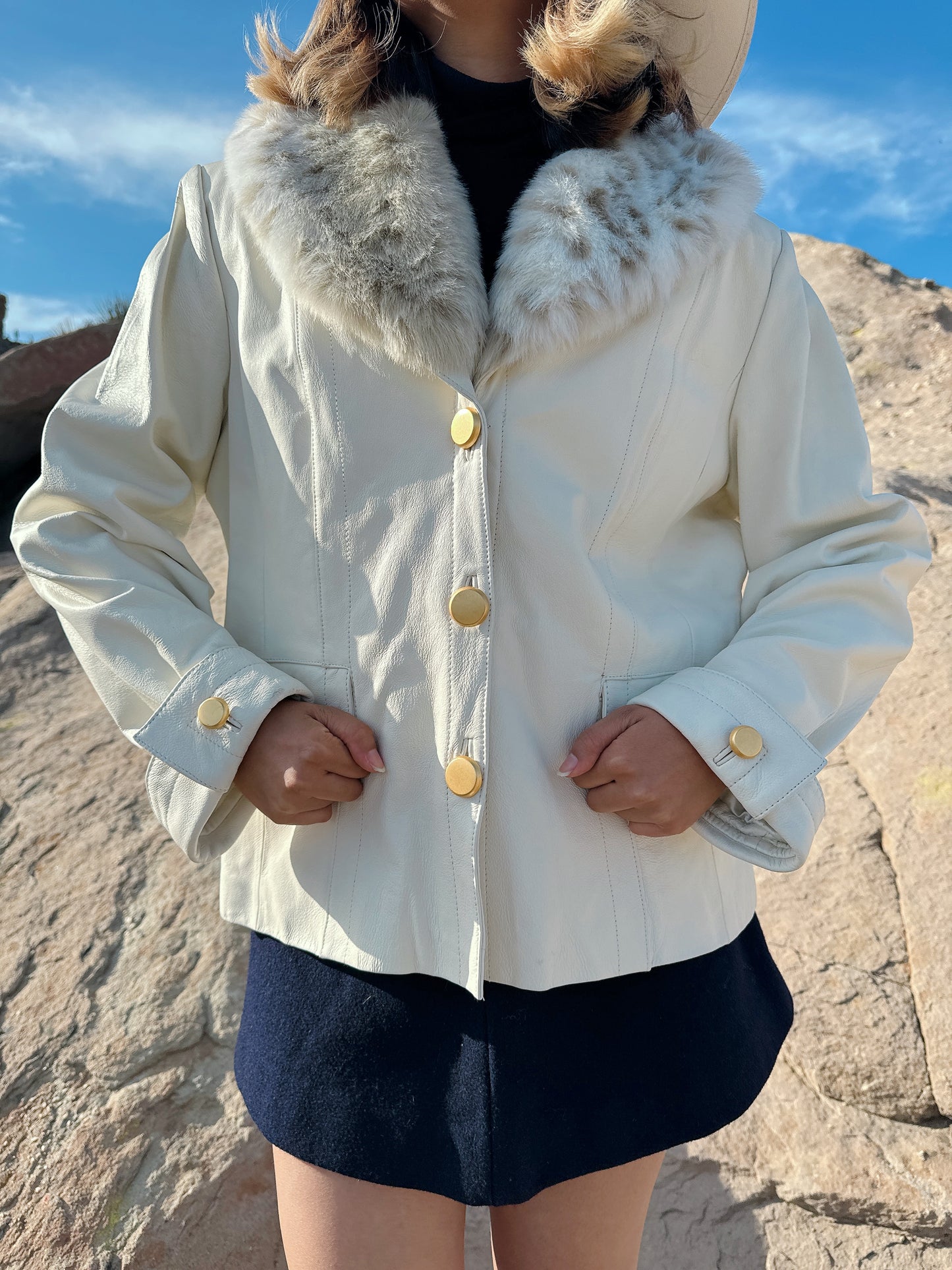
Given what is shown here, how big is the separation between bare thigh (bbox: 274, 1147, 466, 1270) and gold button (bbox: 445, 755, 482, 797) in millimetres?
442

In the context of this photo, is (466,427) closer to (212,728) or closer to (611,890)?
(212,728)

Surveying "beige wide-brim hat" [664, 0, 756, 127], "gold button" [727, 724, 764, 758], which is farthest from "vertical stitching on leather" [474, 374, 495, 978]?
"beige wide-brim hat" [664, 0, 756, 127]

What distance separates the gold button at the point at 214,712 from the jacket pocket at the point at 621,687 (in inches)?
16.1

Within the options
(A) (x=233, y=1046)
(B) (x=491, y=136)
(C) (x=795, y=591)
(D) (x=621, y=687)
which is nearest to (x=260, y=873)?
(D) (x=621, y=687)

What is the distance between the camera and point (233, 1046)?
1991 mm

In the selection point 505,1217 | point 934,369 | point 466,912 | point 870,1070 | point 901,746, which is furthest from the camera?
point 934,369

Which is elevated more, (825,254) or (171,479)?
(171,479)

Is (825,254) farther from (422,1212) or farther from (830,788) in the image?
(422,1212)

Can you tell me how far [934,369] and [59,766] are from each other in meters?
3.83

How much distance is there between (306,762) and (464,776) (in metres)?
0.17

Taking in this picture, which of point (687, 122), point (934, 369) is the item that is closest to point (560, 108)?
point (687, 122)

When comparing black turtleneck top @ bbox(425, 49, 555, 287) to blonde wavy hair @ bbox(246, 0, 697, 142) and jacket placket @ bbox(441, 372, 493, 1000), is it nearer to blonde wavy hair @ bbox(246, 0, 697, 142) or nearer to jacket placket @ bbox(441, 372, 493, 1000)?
blonde wavy hair @ bbox(246, 0, 697, 142)

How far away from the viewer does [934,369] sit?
4145mm

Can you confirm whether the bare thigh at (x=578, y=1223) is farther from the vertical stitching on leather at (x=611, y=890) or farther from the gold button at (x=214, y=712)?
the gold button at (x=214, y=712)
